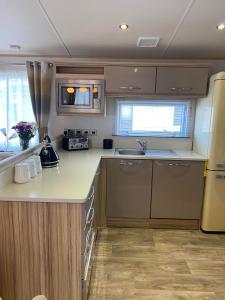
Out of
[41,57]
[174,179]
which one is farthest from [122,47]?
[174,179]

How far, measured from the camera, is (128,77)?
2.91 meters

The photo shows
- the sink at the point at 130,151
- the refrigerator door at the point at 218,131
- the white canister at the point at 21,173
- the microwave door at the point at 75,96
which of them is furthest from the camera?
the sink at the point at 130,151

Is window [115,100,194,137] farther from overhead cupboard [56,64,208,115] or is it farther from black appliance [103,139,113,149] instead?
overhead cupboard [56,64,208,115]

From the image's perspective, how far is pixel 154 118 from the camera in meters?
3.37

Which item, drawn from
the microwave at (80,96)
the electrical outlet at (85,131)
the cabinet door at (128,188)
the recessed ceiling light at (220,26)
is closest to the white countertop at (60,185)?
the cabinet door at (128,188)

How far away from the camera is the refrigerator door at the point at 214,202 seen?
8.95 feet

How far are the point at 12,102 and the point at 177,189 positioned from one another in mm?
2597

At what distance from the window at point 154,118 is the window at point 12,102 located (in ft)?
4.42

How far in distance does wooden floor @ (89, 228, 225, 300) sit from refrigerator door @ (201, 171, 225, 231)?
0.14m

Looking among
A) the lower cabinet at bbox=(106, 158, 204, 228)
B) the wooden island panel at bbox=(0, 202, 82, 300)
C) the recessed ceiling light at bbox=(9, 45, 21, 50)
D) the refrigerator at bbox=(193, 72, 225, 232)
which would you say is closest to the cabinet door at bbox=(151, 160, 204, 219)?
the lower cabinet at bbox=(106, 158, 204, 228)

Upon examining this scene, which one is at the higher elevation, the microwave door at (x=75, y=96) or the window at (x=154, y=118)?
the microwave door at (x=75, y=96)

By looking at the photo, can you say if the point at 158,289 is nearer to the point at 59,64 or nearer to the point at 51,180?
the point at 51,180

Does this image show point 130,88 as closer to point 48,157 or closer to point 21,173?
point 48,157

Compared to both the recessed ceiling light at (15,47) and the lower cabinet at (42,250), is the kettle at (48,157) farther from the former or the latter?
the recessed ceiling light at (15,47)
